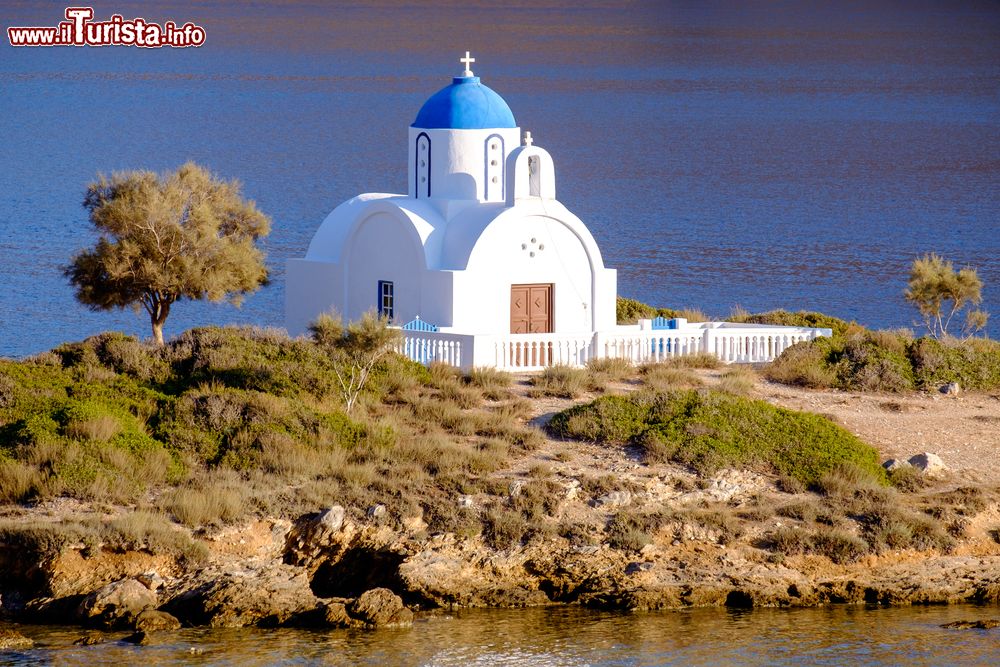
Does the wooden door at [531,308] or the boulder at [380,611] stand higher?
the wooden door at [531,308]

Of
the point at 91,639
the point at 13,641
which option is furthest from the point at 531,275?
the point at 13,641

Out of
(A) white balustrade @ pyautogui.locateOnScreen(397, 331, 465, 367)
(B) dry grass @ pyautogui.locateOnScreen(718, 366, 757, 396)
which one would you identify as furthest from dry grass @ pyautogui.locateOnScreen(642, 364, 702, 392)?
(A) white balustrade @ pyautogui.locateOnScreen(397, 331, 465, 367)

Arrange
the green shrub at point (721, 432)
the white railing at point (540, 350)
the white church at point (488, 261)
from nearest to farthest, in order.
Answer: the green shrub at point (721, 432) → the white railing at point (540, 350) → the white church at point (488, 261)

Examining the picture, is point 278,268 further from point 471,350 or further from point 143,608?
point 143,608

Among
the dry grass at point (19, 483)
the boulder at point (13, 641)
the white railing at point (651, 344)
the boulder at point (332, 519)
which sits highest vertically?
the white railing at point (651, 344)

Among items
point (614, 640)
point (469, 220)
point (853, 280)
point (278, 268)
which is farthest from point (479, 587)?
point (853, 280)

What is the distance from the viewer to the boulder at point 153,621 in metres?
21.0

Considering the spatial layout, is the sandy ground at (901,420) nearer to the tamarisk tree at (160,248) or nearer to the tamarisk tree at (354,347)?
the tamarisk tree at (354,347)

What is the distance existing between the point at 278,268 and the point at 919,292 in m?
31.3

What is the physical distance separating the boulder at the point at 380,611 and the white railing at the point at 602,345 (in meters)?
8.30

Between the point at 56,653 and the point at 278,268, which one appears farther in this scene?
the point at 278,268

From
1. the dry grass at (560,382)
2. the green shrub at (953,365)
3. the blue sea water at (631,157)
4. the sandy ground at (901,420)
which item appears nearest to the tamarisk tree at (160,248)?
the sandy ground at (901,420)

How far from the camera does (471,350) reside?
1170 inches

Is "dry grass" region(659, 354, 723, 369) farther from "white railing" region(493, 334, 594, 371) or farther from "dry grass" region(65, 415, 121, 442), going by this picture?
"dry grass" region(65, 415, 121, 442)
